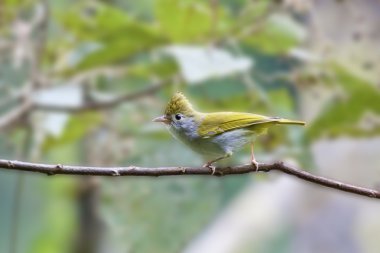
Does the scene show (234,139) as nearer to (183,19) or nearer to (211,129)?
(211,129)

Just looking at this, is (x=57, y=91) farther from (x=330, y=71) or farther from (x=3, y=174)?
(x=3, y=174)

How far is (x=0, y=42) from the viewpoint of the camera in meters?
1.96

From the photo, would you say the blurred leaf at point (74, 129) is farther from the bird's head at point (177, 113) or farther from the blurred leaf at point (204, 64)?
the bird's head at point (177, 113)

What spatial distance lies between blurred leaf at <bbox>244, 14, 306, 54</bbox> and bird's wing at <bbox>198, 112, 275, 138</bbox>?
0.86 metres

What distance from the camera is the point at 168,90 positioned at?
186 cm

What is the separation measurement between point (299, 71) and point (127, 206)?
0.46 m

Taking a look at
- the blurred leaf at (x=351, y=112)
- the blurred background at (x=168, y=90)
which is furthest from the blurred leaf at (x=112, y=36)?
the blurred leaf at (x=351, y=112)

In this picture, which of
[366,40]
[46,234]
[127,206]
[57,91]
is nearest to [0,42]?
[57,91]

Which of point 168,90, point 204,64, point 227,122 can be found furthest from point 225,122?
point 168,90

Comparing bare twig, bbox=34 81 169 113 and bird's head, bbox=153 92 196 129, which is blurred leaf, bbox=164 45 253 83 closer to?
bare twig, bbox=34 81 169 113

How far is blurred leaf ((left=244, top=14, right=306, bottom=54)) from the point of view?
→ 72.9 inches

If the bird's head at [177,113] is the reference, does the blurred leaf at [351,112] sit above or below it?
above

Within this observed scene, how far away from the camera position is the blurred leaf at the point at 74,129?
6.25ft

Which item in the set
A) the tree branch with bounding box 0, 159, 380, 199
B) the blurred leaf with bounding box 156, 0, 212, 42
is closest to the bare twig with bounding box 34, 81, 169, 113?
the blurred leaf with bounding box 156, 0, 212, 42
